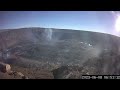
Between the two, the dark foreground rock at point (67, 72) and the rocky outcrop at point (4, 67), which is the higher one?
the rocky outcrop at point (4, 67)

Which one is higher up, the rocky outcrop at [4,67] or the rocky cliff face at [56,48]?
the rocky cliff face at [56,48]

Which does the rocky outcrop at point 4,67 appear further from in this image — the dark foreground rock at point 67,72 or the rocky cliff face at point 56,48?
the dark foreground rock at point 67,72

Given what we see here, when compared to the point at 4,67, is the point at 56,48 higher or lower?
higher

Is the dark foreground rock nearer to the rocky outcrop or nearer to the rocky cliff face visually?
the rocky cliff face

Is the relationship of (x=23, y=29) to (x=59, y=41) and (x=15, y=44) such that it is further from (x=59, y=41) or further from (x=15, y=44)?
(x=59, y=41)

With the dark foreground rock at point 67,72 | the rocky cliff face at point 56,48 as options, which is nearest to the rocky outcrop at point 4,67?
the rocky cliff face at point 56,48

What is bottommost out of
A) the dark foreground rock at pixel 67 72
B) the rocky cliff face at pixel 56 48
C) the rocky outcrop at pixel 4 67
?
the dark foreground rock at pixel 67 72

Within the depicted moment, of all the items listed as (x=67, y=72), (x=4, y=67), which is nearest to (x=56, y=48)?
(x=67, y=72)

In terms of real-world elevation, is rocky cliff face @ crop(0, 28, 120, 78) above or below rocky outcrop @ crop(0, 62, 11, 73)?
above

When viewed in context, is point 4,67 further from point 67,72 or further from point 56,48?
point 67,72

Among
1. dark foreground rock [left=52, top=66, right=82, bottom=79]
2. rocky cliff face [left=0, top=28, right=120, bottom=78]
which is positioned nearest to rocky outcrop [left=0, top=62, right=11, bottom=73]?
rocky cliff face [left=0, top=28, right=120, bottom=78]
